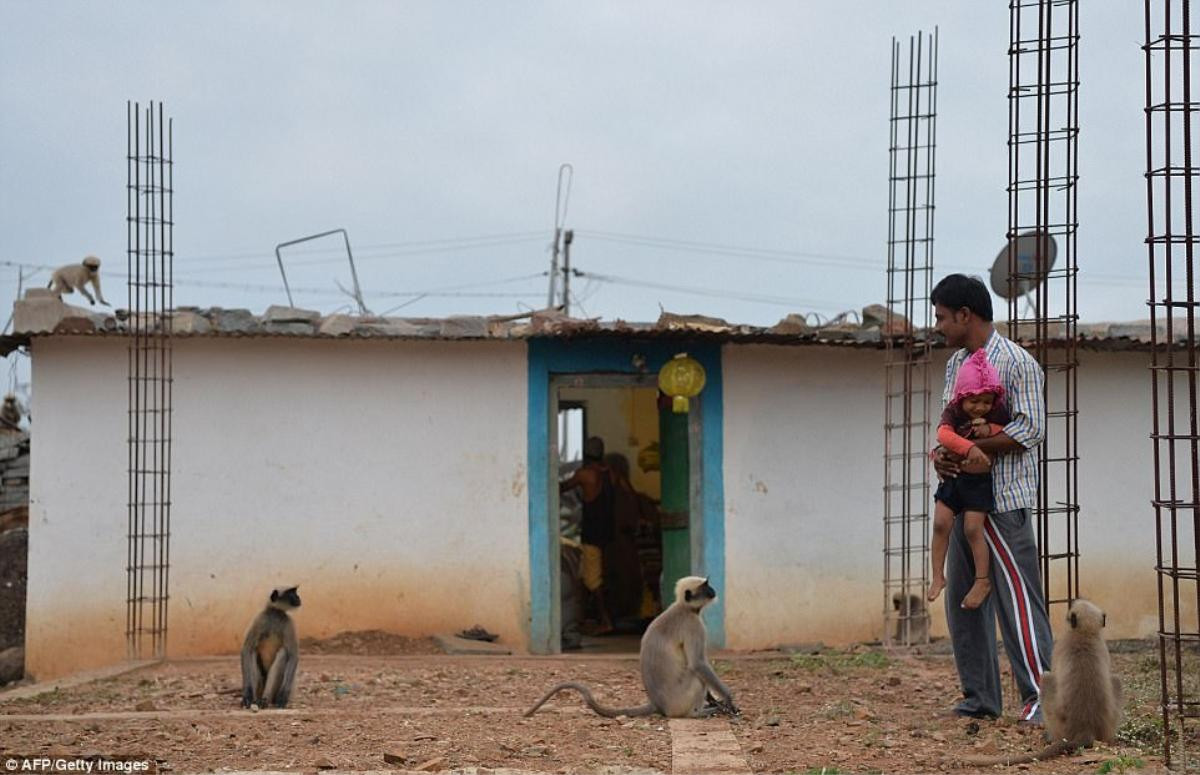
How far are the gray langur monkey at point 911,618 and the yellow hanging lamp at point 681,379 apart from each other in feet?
8.55

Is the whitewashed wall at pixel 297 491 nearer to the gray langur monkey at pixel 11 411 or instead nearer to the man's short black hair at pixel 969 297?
the gray langur monkey at pixel 11 411

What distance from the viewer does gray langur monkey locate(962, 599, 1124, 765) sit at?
6.41m

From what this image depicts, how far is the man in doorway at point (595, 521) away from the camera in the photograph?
612 inches

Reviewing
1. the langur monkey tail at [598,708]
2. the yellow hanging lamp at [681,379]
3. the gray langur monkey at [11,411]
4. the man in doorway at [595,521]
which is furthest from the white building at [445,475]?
the gray langur monkey at [11,411]

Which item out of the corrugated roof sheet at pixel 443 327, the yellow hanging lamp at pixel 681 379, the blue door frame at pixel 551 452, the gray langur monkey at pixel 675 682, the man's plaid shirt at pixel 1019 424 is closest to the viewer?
the man's plaid shirt at pixel 1019 424

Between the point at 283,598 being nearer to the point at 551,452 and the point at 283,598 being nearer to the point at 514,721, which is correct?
the point at 514,721

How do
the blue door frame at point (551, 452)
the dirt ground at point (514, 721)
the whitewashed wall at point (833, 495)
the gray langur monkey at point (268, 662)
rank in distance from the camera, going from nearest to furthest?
1. the dirt ground at point (514, 721)
2. the gray langur monkey at point (268, 662)
3. the blue door frame at point (551, 452)
4. the whitewashed wall at point (833, 495)

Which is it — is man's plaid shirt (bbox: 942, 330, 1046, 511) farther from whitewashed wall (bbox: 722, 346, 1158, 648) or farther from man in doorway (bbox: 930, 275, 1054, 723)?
whitewashed wall (bbox: 722, 346, 1158, 648)

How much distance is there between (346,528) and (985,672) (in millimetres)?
7371

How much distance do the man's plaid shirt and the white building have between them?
5.70 m

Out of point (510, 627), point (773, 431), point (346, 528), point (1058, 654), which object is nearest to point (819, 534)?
Result: point (773, 431)

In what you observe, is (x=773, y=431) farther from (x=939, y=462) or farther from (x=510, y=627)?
(x=939, y=462)

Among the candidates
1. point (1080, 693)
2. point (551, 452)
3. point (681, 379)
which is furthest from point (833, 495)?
point (1080, 693)
